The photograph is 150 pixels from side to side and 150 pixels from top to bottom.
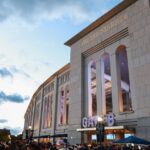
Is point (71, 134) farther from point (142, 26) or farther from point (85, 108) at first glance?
point (142, 26)

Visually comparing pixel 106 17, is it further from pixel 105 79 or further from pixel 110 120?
pixel 110 120

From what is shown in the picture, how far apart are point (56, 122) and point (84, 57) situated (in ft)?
50.8

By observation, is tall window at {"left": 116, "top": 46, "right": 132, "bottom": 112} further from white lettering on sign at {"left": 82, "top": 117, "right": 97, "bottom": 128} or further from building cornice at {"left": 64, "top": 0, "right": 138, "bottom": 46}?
white lettering on sign at {"left": 82, "top": 117, "right": 97, "bottom": 128}

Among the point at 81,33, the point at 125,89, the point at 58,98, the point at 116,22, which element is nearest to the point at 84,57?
the point at 81,33

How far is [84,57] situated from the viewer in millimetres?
31453

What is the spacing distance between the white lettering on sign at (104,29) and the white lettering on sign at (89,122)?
34.5ft

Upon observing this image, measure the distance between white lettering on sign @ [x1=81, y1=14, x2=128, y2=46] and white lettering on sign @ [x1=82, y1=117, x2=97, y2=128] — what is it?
10.5 meters

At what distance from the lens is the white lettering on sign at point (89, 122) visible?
25.6 meters

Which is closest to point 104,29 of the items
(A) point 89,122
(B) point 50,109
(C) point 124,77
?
(A) point 89,122

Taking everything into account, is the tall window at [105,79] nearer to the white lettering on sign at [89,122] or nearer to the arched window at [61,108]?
the white lettering on sign at [89,122]

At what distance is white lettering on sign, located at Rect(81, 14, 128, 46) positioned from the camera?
25.6 metres

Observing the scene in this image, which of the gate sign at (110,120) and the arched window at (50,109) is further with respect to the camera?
the arched window at (50,109)

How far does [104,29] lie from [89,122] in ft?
38.2

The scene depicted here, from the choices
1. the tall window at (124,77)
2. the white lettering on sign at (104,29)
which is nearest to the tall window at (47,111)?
the tall window at (124,77)
